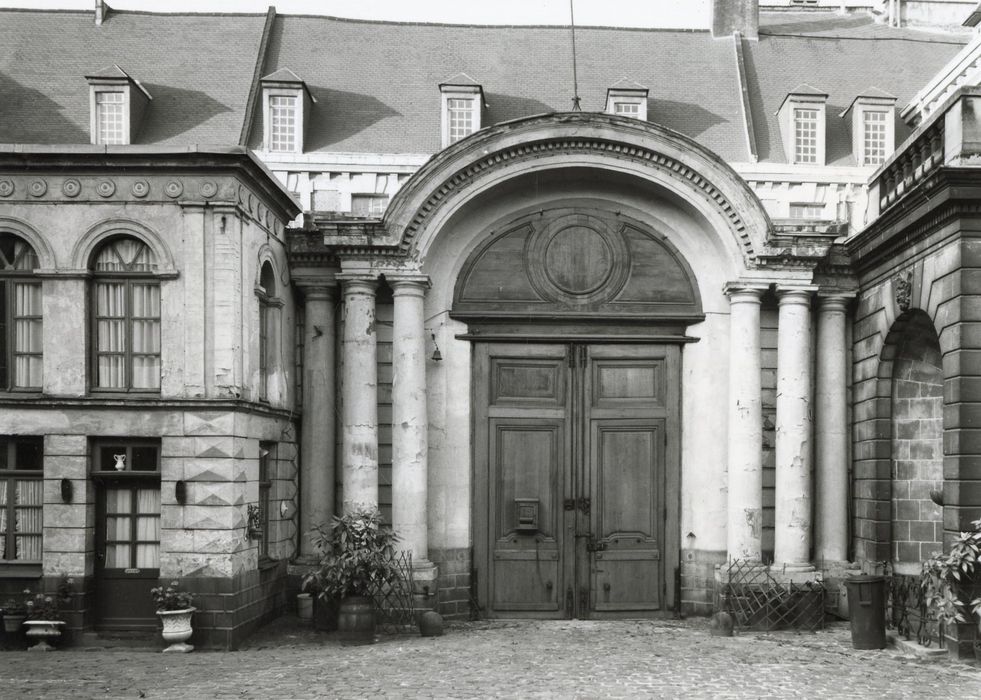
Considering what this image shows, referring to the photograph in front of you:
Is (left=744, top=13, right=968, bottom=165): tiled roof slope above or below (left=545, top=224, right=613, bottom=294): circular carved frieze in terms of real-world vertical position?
above

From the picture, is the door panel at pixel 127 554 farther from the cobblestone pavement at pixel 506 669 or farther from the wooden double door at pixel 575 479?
the wooden double door at pixel 575 479

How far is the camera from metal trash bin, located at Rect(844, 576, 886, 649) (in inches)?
525

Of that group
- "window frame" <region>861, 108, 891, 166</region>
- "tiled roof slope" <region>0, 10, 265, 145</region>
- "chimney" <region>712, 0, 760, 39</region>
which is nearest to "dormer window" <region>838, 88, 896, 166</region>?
"window frame" <region>861, 108, 891, 166</region>

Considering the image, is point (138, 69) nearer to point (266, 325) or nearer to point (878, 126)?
point (266, 325)

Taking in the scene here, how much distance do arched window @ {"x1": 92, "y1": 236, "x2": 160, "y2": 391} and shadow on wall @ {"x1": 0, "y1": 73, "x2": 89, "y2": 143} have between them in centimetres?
800

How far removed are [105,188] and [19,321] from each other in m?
2.11

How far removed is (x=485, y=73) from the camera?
934 inches

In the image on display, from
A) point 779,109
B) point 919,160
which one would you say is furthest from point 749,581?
point 779,109

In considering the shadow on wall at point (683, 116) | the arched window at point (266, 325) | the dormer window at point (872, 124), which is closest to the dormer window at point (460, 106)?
the shadow on wall at point (683, 116)

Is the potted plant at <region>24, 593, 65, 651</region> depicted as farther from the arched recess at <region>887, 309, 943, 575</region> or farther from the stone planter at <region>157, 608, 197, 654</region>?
the arched recess at <region>887, 309, 943, 575</region>

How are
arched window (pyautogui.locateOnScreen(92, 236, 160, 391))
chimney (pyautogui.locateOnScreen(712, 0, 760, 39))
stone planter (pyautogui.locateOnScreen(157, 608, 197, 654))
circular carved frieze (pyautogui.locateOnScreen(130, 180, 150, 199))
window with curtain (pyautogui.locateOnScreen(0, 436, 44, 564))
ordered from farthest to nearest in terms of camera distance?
chimney (pyautogui.locateOnScreen(712, 0, 760, 39)) → arched window (pyautogui.locateOnScreen(92, 236, 160, 391)) → window with curtain (pyautogui.locateOnScreen(0, 436, 44, 564)) → circular carved frieze (pyautogui.locateOnScreen(130, 180, 150, 199)) → stone planter (pyautogui.locateOnScreen(157, 608, 197, 654))

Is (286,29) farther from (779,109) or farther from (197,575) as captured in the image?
(197,575)

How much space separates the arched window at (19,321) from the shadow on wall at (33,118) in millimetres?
7389

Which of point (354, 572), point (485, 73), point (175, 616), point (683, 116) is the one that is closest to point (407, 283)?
point (354, 572)
